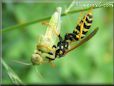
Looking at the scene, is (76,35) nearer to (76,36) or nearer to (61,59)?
(76,36)

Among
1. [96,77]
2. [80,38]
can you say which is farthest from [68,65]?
[80,38]

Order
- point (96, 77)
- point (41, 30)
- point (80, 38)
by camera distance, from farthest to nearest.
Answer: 1. point (96, 77)
2. point (41, 30)
3. point (80, 38)

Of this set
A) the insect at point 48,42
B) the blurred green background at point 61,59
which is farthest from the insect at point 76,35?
the blurred green background at point 61,59

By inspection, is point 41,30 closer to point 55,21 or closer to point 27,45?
point 27,45

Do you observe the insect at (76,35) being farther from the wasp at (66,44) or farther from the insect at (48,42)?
the insect at (48,42)

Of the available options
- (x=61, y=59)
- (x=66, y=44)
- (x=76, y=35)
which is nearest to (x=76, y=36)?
(x=76, y=35)
